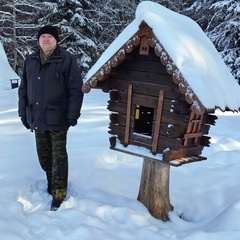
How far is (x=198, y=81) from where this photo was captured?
2557mm

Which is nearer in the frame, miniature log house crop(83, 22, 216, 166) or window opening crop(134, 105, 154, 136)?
miniature log house crop(83, 22, 216, 166)

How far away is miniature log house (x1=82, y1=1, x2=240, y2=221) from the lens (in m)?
2.64

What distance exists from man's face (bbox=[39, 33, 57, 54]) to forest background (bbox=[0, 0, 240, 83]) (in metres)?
9.73

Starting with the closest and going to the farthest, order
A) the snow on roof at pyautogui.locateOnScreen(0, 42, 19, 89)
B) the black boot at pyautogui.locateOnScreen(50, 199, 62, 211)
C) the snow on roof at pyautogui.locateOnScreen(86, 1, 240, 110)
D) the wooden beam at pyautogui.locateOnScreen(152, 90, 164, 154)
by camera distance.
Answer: the snow on roof at pyautogui.locateOnScreen(86, 1, 240, 110) → the wooden beam at pyautogui.locateOnScreen(152, 90, 164, 154) → the black boot at pyautogui.locateOnScreen(50, 199, 62, 211) → the snow on roof at pyautogui.locateOnScreen(0, 42, 19, 89)

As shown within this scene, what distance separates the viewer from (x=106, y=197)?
11.7ft

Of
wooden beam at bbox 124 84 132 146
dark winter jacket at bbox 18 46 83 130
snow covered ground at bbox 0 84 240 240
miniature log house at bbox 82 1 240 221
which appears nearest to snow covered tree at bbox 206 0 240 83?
snow covered ground at bbox 0 84 240 240

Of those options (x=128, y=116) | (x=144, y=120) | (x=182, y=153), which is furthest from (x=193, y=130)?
(x=144, y=120)

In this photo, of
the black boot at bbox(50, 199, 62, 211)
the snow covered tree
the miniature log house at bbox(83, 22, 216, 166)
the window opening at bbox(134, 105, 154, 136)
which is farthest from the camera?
the snow covered tree

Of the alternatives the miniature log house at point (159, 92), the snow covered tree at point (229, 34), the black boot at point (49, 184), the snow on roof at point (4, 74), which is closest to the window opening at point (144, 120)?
the miniature log house at point (159, 92)

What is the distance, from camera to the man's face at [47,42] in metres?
3.15

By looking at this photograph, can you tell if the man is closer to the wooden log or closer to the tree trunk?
the tree trunk

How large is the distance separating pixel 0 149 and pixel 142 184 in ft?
8.05

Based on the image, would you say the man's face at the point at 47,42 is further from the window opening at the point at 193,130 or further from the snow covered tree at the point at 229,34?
the snow covered tree at the point at 229,34

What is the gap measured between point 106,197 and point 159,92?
139 centimetres
